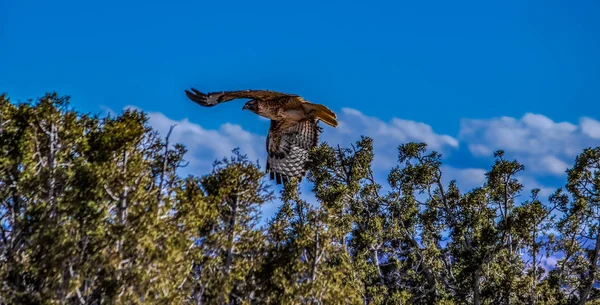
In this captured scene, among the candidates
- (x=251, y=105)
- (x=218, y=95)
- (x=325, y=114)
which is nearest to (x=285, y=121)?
(x=251, y=105)

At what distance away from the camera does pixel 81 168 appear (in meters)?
11.6

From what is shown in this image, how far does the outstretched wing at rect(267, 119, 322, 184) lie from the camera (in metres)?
20.4

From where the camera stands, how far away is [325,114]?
18.2 meters

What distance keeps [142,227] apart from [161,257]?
1.88 ft

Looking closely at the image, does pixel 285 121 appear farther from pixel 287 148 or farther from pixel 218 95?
pixel 218 95

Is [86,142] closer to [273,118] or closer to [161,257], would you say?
[161,257]

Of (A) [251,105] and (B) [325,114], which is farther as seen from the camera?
(A) [251,105]

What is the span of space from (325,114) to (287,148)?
3.02m

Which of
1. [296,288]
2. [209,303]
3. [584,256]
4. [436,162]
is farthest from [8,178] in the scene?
[584,256]

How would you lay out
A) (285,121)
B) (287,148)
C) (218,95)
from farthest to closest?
(287,148) → (285,121) → (218,95)

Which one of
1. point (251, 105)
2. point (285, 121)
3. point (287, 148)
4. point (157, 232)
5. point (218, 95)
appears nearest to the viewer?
point (157, 232)

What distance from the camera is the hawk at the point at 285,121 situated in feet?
57.7

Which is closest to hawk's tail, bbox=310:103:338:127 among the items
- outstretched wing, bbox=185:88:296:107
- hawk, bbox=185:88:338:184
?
hawk, bbox=185:88:338:184

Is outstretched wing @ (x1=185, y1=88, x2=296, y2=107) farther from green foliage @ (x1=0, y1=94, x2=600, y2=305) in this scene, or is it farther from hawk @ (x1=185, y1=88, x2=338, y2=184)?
green foliage @ (x1=0, y1=94, x2=600, y2=305)
